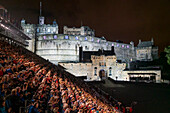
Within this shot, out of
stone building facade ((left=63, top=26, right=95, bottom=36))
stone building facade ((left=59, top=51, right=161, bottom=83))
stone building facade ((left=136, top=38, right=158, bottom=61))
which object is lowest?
stone building facade ((left=59, top=51, right=161, bottom=83))

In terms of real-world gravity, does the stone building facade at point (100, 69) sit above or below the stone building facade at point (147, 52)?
below

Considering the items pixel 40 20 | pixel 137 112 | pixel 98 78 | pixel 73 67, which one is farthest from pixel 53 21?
pixel 137 112

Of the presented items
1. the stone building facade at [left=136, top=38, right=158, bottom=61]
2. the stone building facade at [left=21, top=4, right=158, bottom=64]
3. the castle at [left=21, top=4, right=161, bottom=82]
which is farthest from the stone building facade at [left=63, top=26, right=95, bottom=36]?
the stone building facade at [left=136, top=38, right=158, bottom=61]

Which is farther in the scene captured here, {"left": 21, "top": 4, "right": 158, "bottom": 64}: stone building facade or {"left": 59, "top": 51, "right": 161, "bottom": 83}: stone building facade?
{"left": 21, "top": 4, "right": 158, "bottom": 64}: stone building facade

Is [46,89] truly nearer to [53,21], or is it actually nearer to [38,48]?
[38,48]

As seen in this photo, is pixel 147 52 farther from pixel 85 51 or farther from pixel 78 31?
pixel 85 51

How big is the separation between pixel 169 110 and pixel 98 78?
23.8m

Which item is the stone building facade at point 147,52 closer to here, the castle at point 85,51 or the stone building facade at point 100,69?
the castle at point 85,51

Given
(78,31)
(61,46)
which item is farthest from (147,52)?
(61,46)

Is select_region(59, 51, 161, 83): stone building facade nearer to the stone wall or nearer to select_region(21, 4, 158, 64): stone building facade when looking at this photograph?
select_region(21, 4, 158, 64): stone building facade

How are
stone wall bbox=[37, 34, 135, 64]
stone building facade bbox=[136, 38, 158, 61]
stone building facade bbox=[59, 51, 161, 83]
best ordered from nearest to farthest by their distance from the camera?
stone building facade bbox=[59, 51, 161, 83] → stone wall bbox=[37, 34, 135, 64] → stone building facade bbox=[136, 38, 158, 61]

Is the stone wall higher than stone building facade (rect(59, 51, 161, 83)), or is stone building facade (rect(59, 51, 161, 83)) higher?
the stone wall

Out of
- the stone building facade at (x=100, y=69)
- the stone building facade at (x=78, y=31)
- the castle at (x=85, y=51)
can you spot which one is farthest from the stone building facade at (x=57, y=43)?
the stone building facade at (x=100, y=69)

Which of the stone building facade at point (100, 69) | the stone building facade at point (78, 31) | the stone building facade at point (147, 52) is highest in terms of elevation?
the stone building facade at point (78, 31)
